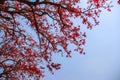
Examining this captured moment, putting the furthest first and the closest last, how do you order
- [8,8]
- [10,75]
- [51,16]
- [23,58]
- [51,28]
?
[10,75] < [23,58] < [51,28] < [51,16] < [8,8]

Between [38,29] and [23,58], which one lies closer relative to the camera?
[38,29]

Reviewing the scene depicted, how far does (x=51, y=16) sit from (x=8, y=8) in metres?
2.54

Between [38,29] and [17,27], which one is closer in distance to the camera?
[38,29]

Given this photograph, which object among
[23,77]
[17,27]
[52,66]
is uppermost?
[17,27]

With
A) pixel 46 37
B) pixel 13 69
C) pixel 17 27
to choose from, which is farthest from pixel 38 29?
pixel 13 69

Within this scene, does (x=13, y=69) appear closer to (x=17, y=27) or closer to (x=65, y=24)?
(x=17, y=27)

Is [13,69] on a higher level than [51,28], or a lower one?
lower

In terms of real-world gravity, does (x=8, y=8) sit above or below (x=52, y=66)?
above

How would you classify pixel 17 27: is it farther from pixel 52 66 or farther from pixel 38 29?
pixel 52 66

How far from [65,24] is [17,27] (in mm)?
3374

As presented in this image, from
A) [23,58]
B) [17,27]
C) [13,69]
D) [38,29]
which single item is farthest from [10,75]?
[38,29]

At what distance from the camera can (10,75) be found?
19.9 meters

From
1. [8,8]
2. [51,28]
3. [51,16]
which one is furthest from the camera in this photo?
[51,28]

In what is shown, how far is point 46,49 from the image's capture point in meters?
15.4
